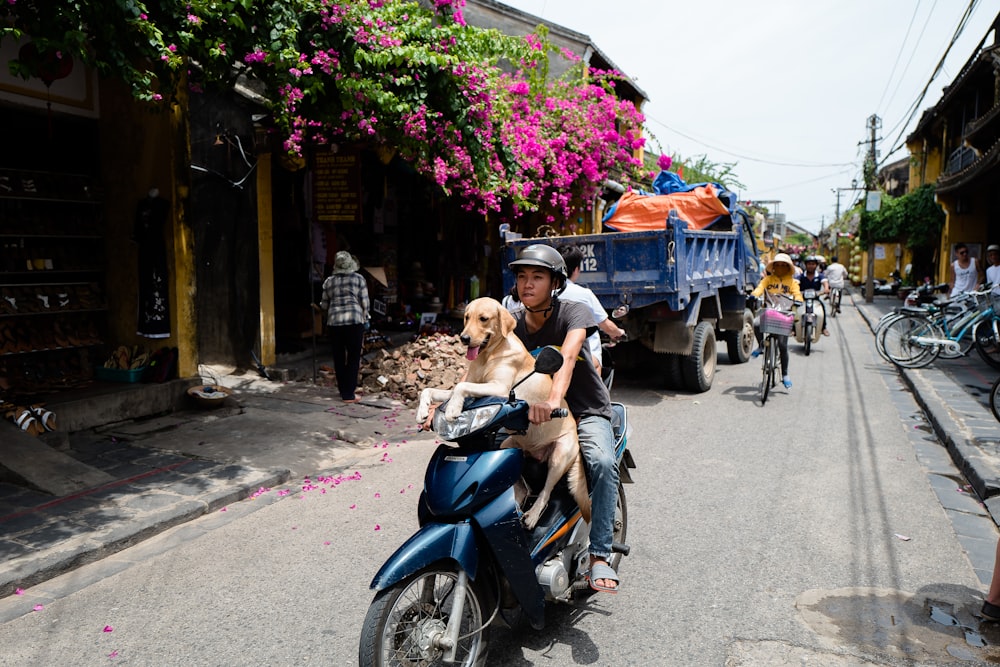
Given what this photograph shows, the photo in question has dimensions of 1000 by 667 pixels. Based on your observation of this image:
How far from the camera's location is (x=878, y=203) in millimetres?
28156

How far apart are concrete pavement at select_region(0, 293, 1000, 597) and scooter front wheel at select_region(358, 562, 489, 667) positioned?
8.49 ft

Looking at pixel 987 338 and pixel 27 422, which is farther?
pixel 987 338

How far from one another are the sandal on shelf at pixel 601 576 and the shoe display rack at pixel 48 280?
22.0 feet

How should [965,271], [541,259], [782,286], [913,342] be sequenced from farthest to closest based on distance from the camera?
[965,271] < [913,342] < [782,286] < [541,259]

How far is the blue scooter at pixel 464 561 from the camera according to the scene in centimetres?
252

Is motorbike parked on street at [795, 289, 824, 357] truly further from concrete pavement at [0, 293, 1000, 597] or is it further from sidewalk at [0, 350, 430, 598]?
sidewalk at [0, 350, 430, 598]

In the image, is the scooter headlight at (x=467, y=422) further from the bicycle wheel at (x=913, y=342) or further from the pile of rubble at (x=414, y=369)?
the bicycle wheel at (x=913, y=342)

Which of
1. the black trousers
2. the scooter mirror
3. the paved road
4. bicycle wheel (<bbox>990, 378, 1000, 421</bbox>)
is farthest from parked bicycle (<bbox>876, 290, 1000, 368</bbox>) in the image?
the scooter mirror

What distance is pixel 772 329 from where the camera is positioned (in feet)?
28.5

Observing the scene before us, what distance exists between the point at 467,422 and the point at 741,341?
1018 centimetres

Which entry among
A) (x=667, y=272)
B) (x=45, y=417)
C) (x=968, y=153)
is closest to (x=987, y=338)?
(x=667, y=272)

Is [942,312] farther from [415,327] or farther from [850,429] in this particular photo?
[415,327]

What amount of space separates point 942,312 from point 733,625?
990 cm

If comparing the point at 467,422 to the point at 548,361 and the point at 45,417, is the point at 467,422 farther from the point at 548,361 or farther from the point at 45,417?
the point at 45,417
